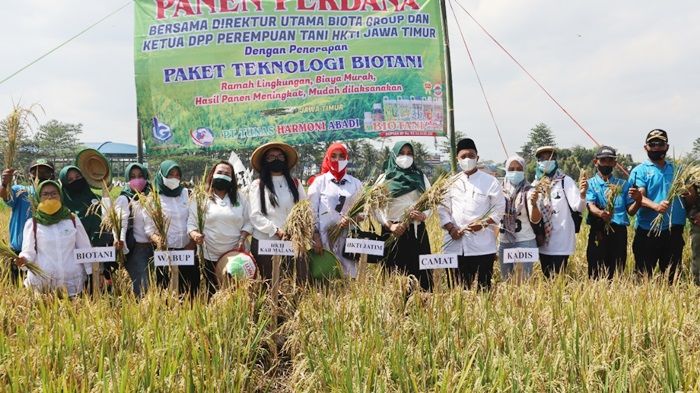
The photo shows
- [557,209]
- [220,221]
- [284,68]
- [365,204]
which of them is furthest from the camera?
[284,68]

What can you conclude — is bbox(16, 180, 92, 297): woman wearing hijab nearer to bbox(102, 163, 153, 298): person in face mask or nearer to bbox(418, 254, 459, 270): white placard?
bbox(102, 163, 153, 298): person in face mask


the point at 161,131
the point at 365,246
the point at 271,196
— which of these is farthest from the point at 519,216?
the point at 161,131

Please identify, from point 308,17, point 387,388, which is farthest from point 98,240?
point 308,17

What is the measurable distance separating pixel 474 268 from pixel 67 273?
323 centimetres

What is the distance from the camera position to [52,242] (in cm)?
418

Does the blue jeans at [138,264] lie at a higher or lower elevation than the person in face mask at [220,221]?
lower

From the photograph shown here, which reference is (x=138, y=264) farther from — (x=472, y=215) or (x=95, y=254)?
(x=472, y=215)

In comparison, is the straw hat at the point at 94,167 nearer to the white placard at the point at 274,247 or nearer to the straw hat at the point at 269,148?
the straw hat at the point at 269,148

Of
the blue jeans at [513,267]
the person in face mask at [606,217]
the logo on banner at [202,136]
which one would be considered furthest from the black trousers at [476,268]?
the logo on banner at [202,136]

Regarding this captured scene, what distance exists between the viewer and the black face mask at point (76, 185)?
15.4 feet

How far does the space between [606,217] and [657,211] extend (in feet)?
1.36

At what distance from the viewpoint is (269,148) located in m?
4.71

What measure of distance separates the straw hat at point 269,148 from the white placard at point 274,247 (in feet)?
3.23

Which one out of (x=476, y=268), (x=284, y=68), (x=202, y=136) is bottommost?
(x=476, y=268)
